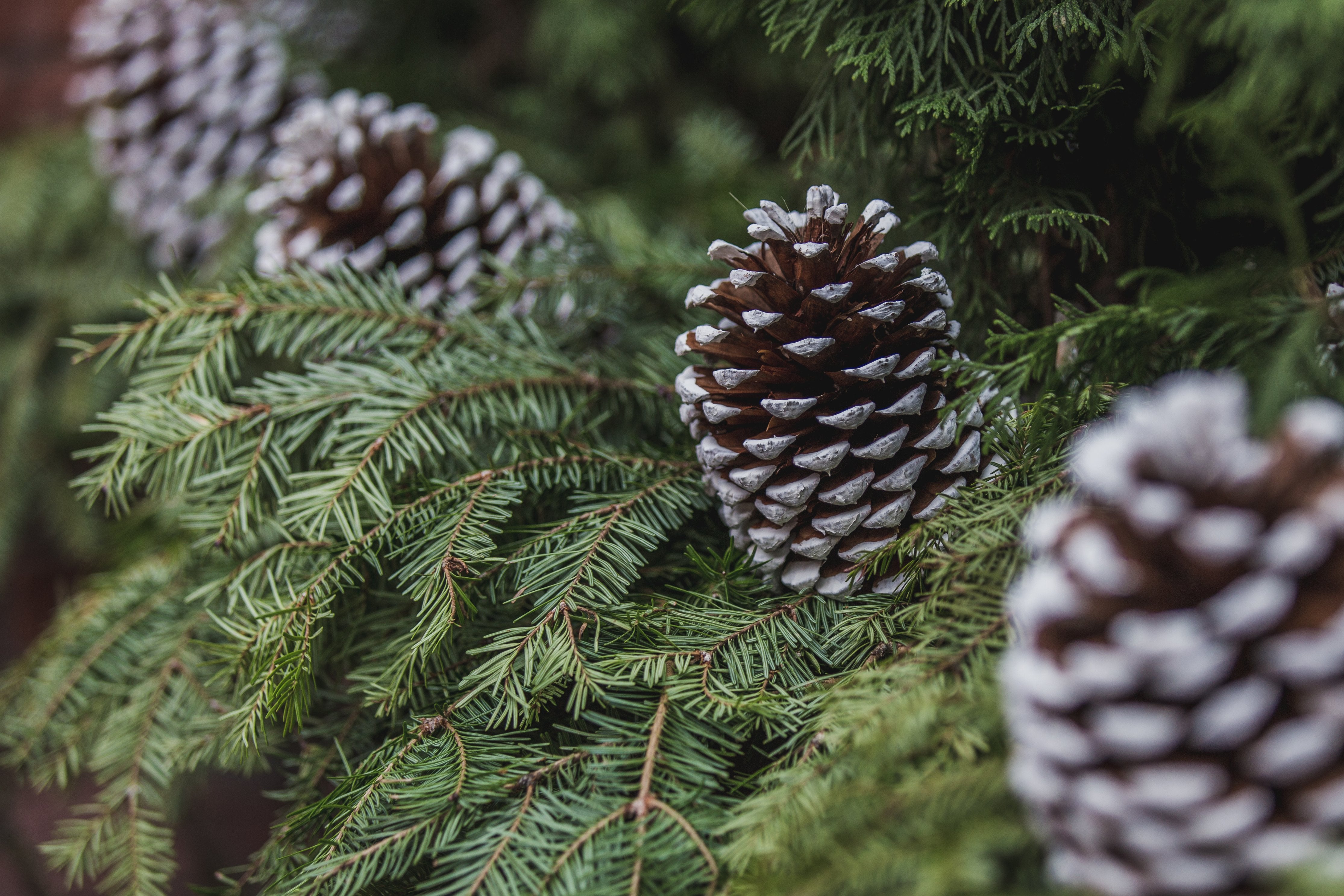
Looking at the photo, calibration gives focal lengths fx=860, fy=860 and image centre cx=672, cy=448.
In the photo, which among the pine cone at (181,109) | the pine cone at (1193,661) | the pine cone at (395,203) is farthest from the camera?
the pine cone at (181,109)

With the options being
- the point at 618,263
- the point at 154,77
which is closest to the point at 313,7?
the point at 154,77

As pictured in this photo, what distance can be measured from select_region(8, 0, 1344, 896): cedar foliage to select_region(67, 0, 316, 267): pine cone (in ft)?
1.33

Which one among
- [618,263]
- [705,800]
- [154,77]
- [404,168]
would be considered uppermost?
[154,77]

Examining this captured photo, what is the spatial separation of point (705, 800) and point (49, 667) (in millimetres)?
534

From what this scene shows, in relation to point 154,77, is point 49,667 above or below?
below

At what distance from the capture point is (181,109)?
0.92m

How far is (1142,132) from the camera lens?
472 millimetres

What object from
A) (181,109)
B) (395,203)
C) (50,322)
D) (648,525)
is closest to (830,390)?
(648,525)

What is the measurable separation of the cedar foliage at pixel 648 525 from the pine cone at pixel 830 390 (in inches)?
1.0

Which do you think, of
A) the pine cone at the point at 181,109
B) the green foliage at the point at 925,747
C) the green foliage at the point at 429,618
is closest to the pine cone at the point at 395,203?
the green foliage at the point at 429,618

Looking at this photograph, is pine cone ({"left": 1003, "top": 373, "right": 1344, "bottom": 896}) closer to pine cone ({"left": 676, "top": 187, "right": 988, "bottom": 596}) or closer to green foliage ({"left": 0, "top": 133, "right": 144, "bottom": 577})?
pine cone ({"left": 676, "top": 187, "right": 988, "bottom": 596})

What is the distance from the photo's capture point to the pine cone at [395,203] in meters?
0.66

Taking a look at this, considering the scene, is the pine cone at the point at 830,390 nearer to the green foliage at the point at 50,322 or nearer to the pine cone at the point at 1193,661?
the pine cone at the point at 1193,661

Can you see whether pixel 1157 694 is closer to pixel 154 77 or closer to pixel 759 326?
pixel 759 326
